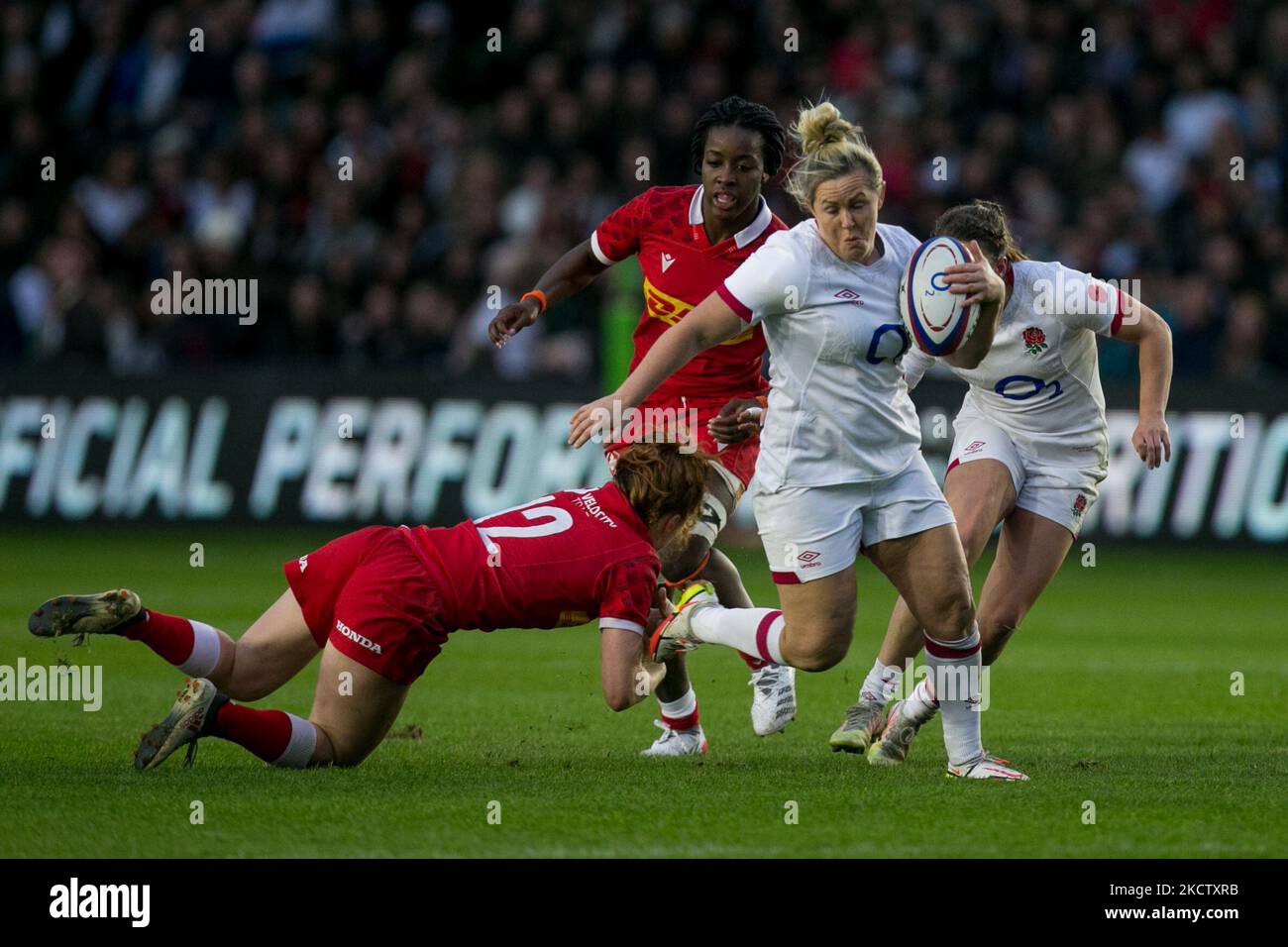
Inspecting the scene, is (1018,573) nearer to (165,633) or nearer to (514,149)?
(165,633)

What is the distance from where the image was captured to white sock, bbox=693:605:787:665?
6977mm

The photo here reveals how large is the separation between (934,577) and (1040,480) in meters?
1.23

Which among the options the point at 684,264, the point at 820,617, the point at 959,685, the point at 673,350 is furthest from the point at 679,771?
the point at 684,264

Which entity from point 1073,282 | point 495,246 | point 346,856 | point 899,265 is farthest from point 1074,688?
point 495,246

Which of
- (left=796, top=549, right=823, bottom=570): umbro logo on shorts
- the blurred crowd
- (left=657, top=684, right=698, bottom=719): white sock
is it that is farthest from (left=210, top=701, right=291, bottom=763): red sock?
the blurred crowd

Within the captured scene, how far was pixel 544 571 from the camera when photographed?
6746 millimetres

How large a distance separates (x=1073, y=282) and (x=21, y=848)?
4.26 meters

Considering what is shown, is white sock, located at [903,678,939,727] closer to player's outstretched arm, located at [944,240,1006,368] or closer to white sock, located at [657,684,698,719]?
white sock, located at [657,684,698,719]

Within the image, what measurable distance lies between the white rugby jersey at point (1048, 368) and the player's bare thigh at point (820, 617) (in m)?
1.07

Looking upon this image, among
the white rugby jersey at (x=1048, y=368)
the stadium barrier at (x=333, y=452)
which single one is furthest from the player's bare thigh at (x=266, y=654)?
the stadium barrier at (x=333, y=452)

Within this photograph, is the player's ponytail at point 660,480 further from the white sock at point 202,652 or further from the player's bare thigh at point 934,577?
the white sock at point 202,652

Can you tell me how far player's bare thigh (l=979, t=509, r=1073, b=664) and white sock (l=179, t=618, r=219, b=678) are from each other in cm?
288
